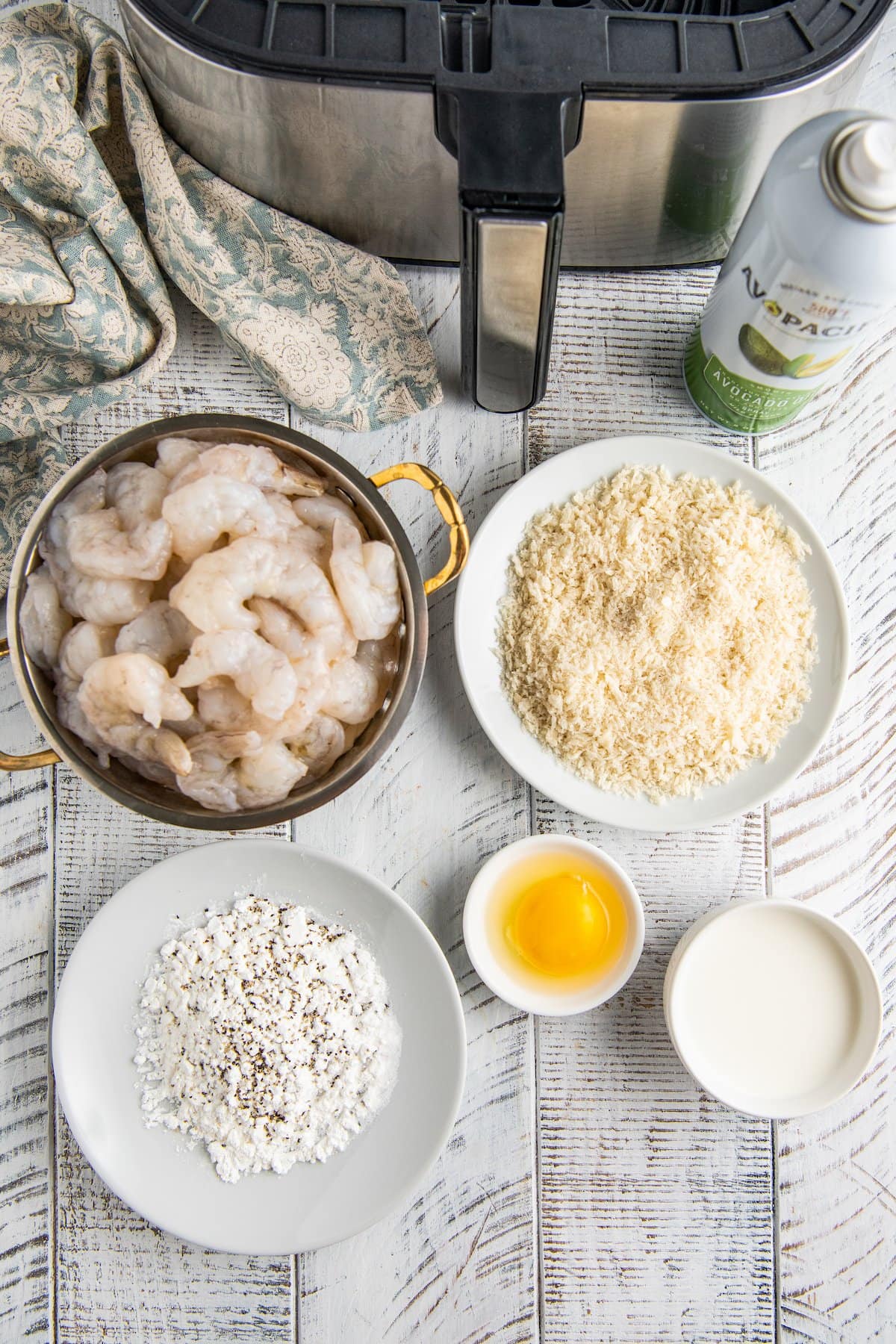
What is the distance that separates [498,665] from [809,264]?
0.47m

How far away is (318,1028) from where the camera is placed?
103 centimetres

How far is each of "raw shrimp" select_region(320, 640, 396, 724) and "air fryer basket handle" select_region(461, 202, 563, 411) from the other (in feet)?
1.01

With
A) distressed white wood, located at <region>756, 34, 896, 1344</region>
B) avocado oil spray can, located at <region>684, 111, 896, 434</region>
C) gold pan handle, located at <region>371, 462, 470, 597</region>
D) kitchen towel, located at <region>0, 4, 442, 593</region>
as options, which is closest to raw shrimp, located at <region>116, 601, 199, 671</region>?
gold pan handle, located at <region>371, 462, 470, 597</region>

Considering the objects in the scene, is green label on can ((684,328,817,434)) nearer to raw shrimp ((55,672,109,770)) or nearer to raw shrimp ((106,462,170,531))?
raw shrimp ((106,462,170,531))

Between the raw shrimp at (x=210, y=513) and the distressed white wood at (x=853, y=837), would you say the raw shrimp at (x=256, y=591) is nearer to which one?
the raw shrimp at (x=210, y=513)

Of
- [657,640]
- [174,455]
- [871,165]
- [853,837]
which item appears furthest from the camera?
[853,837]

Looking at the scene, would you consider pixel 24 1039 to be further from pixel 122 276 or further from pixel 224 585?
pixel 122 276

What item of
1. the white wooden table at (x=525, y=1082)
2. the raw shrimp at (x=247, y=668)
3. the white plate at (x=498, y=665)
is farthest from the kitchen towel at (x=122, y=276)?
the raw shrimp at (x=247, y=668)

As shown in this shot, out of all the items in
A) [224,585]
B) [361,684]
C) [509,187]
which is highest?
[509,187]

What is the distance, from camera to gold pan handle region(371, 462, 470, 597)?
2.98 feet

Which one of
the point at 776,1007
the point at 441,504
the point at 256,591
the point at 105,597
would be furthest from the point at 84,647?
the point at 776,1007

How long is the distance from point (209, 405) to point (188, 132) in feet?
0.89

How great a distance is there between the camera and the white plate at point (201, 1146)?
1.03 metres

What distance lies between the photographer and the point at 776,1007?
106 centimetres
